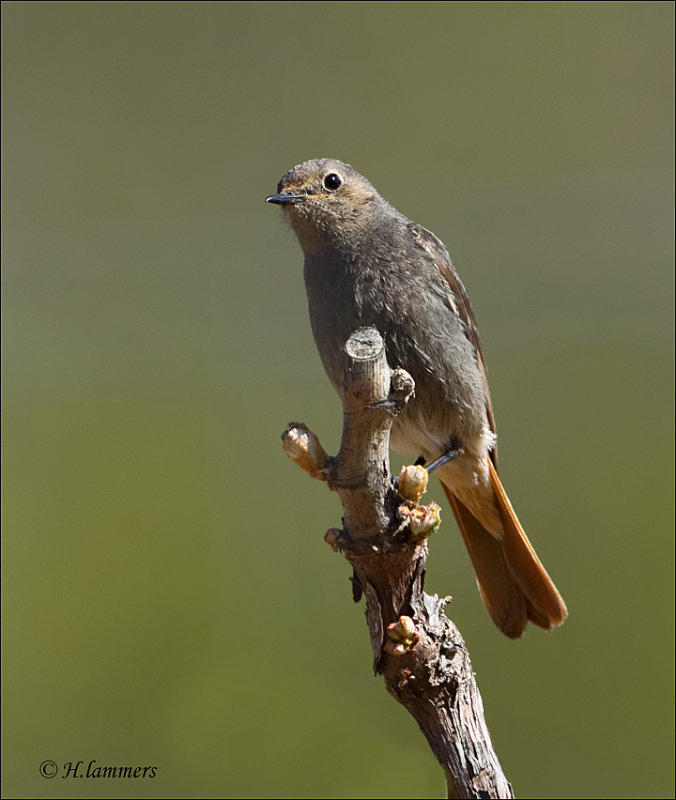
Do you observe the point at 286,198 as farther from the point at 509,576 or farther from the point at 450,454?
the point at 509,576

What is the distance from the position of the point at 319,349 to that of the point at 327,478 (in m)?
1.19

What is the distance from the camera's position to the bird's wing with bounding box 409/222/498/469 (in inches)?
149

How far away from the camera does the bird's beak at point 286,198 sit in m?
3.62

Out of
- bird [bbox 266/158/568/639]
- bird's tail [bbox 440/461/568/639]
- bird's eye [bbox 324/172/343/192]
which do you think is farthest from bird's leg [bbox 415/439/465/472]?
bird's eye [bbox 324/172/343/192]

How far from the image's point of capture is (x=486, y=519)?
396 cm

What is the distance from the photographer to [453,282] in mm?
3834

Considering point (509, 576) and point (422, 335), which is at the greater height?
point (422, 335)

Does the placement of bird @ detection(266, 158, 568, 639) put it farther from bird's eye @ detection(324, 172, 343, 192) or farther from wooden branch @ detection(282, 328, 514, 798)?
wooden branch @ detection(282, 328, 514, 798)

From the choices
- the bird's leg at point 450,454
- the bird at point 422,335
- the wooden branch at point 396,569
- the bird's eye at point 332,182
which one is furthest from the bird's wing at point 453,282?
the wooden branch at point 396,569

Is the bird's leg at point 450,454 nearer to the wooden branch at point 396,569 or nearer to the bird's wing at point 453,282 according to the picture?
the bird's wing at point 453,282

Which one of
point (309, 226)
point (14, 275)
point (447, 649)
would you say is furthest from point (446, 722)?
point (14, 275)

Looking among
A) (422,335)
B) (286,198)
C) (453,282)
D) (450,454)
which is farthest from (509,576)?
(286,198)

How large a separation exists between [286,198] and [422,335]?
771 millimetres

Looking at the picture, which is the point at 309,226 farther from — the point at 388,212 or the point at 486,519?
the point at 486,519
